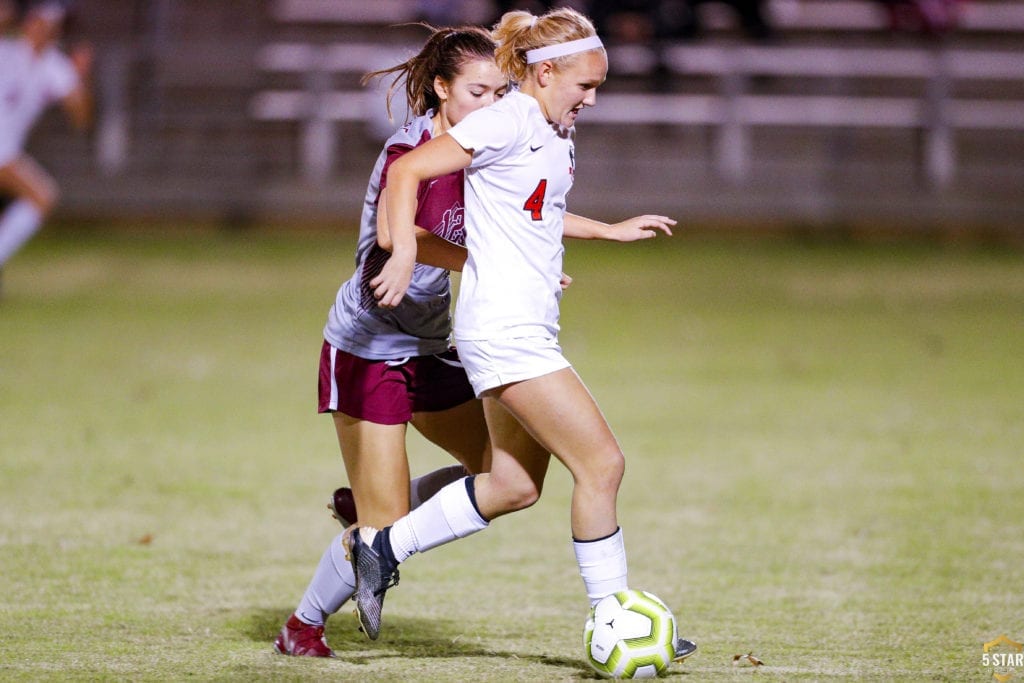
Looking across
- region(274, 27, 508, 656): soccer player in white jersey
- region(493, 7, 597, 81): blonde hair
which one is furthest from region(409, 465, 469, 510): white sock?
region(493, 7, 597, 81): blonde hair

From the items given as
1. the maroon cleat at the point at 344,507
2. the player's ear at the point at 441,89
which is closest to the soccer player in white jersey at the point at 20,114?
the maroon cleat at the point at 344,507

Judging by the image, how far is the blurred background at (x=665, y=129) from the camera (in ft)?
58.7

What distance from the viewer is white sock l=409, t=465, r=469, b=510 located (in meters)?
4.77

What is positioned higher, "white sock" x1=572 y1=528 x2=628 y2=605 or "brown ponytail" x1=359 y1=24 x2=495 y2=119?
"brown ponytail" x1=359 y1=24 x2=495 y2=119

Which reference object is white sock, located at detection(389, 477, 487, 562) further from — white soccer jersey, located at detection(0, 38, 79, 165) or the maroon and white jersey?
white soccer jersey, located at detection(0, 38, 79, 165)

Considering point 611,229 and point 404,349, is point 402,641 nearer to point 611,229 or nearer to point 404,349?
point 404,349

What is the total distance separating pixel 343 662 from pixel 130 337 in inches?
312

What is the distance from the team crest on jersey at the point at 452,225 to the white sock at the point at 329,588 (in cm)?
103

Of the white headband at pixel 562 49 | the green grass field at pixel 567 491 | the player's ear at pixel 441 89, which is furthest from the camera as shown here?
the green grass field at pixel 567 491

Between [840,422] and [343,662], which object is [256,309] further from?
[343,662]

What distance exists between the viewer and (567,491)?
723 centimetres

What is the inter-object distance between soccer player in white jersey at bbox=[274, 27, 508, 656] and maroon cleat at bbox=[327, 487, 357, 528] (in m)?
0.05

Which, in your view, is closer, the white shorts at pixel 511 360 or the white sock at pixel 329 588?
the white shorts at pixel 511 360

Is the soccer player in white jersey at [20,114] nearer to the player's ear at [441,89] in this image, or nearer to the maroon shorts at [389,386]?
the maroon shorts at [389,386]
